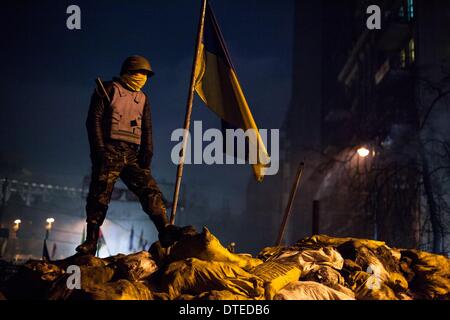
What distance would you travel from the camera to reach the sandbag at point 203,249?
5.77 meters

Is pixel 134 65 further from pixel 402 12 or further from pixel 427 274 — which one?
pixel 402 12

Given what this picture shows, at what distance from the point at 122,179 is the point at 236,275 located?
6.81ft

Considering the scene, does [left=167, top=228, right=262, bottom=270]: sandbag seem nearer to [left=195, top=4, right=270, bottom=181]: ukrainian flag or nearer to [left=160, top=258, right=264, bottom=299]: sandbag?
[left=160, top=258, right=264, bottom=299]: sandbag

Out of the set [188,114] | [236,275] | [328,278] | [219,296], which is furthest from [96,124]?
[328,278]

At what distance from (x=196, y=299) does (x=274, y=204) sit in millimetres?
77422

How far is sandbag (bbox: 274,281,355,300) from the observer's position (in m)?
5.19

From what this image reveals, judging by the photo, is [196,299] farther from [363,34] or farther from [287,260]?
[363,34]

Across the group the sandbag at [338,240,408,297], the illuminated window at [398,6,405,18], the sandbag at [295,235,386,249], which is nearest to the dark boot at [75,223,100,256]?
the sandbag at [295,235,386,249]

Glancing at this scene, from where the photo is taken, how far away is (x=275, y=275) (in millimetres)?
5559

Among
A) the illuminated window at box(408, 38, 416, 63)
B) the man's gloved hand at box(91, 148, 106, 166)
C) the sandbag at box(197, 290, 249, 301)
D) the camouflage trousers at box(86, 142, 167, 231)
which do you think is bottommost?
the sandbag at box(197, 290, 249, 301)

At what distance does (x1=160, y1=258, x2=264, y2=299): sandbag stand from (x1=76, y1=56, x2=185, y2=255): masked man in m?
0.63

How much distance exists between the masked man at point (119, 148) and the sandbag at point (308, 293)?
1542mm

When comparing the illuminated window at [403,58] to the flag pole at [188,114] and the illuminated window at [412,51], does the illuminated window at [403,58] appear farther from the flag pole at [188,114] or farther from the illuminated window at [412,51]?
the flag pole at [188,114]
